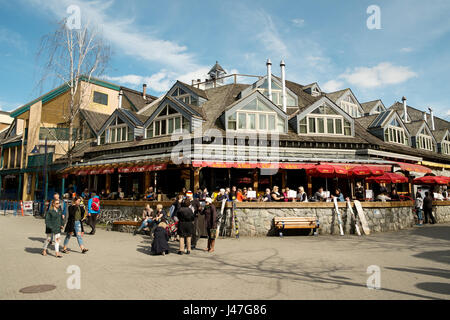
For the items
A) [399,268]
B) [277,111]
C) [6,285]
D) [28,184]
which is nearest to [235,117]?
[277,111]

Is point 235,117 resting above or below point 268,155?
above

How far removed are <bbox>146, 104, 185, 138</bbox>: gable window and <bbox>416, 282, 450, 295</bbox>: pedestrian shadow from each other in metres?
17.3

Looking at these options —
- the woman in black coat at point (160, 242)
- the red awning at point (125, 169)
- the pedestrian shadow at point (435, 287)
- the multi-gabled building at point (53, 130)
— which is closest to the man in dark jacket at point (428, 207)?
the pedestrian shadow at point (435, 287)

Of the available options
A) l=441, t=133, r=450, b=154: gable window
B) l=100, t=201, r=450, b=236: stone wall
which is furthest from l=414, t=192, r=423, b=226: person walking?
l=441, t=133, r=450, b=154: gable window

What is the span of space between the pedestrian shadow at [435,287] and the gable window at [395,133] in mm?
22198

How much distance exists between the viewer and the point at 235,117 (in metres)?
21.1

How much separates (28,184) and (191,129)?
22.7 m

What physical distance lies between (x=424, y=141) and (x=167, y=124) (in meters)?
26.4

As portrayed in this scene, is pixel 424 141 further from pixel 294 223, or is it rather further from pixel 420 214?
pixel 294 223

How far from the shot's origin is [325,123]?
75.7 feet

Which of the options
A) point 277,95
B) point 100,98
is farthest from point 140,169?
point 100,98

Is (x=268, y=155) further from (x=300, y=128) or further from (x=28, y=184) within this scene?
(x=28, y=184)

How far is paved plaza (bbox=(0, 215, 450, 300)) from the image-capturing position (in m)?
5.71
